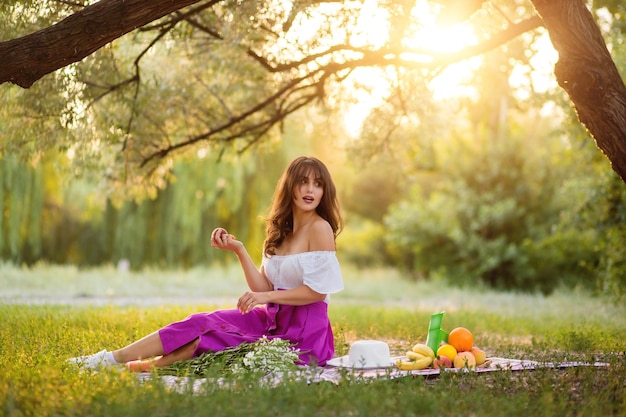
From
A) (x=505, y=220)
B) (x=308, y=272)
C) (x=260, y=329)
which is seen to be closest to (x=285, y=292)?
(x=308, y=272)

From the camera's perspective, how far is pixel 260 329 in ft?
19.3

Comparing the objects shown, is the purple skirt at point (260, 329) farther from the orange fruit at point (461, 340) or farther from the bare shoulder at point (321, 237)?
the orange fruit at point (461, 340)

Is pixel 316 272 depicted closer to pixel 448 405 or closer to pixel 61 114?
pixel 448 405

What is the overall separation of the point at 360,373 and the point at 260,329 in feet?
3.15

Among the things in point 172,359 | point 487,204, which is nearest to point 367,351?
point 172,359

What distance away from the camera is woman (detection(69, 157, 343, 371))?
17.9 feet

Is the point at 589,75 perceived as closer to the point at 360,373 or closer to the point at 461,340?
the point at 461,340

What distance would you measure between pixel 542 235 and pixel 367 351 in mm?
12960

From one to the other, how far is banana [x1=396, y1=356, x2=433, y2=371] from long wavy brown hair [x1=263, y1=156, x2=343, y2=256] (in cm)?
112

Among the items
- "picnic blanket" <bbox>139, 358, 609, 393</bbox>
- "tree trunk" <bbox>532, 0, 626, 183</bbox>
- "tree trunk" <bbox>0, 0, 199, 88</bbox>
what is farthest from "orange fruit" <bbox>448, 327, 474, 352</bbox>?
"tree trunk" <bbox>0, 0, 199, 88</bbox>

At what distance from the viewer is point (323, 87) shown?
9.69 meters

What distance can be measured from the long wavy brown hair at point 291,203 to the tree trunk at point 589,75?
6.98 feet

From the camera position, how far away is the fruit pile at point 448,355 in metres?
5.73

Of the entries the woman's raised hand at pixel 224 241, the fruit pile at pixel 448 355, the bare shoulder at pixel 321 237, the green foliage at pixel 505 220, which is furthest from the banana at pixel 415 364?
the green foliage at pixel 505 220
